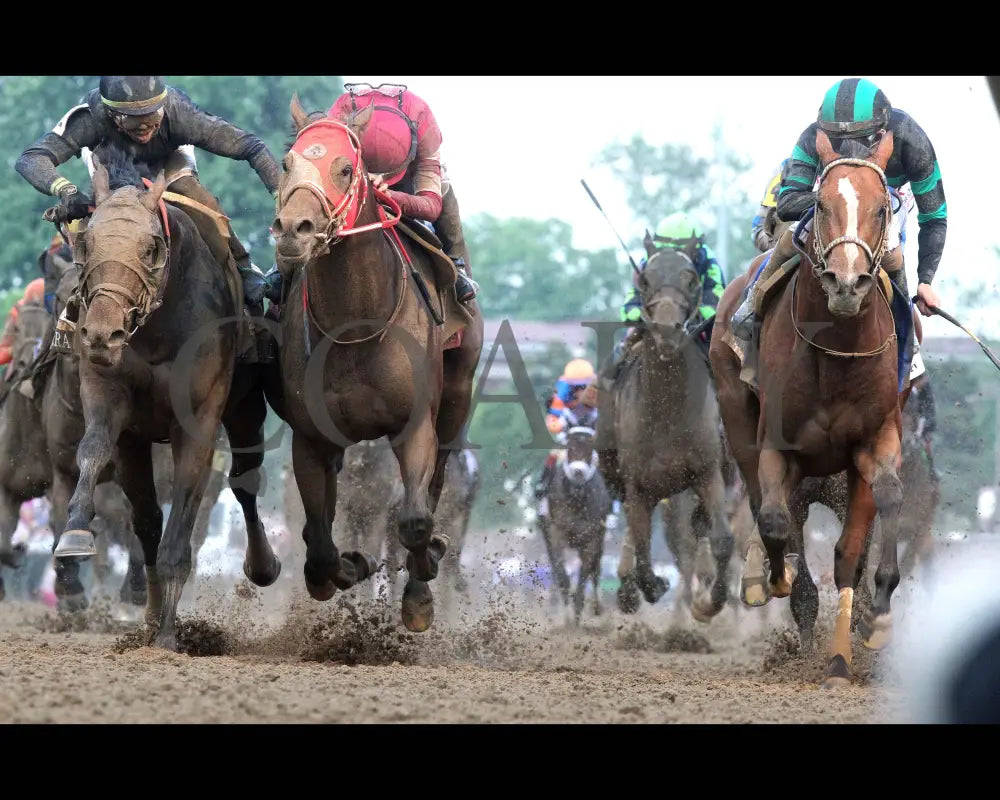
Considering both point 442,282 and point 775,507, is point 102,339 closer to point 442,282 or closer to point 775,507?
point 442,282

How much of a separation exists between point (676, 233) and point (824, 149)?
513 cm

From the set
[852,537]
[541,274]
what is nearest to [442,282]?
[852,537]

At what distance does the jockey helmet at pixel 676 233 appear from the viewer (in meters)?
13.2

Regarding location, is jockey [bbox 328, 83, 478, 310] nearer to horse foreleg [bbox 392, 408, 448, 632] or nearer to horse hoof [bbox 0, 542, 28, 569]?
horse foreleg [bbox 392, 408, 448, 632]

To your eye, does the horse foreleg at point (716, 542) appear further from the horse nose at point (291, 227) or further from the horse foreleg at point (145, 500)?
the horse nose at point (291, 227)

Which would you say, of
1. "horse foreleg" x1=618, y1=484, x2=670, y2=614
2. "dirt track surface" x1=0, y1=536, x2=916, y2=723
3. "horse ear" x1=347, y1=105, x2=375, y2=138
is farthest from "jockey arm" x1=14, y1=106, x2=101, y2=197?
"horse foreleg" x1=618, y1=484, x2=670, y2=614

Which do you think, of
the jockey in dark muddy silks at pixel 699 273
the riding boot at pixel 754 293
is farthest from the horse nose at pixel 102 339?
the jockey in dark muddy silks at pixel 699 273

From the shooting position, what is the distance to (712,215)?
55.7m

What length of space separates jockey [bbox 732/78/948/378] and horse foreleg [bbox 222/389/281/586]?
9.56 feet

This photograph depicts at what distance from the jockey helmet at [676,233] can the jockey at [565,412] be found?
5.12 feet

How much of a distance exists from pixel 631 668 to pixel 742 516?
563 centimetres

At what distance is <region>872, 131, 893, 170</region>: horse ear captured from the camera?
809 cm

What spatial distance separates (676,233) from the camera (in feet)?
43.7

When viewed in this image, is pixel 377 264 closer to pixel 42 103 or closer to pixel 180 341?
pixel 180 341
